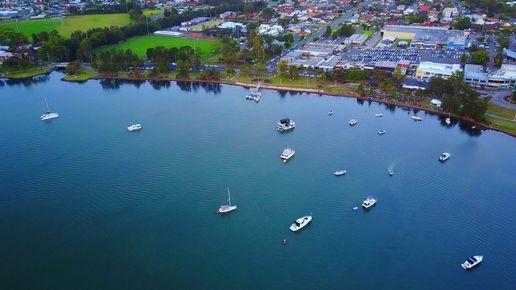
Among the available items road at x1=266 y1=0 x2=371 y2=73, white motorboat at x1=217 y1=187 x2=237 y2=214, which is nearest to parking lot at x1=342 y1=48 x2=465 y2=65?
road at x1=266 y1=0 x2=371 y2=73

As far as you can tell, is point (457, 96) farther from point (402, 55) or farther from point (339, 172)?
point (402, 55)

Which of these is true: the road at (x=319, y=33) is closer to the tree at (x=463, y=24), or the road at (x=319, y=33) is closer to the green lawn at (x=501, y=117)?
the tree at (x=463, y=24)

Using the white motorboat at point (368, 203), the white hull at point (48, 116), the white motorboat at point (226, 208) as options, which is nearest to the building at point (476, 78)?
the white motorboat at point (368, 203)

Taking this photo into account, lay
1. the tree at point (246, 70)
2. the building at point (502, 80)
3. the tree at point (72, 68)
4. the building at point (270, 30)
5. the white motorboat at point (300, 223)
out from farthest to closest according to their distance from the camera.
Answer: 1. the building at point (270, 30)
2. the tree at point (72, 68)
3. the tree at point (246, 70)
4. the building at point (502, 80)
5. the white motorboat at point (300, 223)

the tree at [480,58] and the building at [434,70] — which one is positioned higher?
the tree at [480,58]

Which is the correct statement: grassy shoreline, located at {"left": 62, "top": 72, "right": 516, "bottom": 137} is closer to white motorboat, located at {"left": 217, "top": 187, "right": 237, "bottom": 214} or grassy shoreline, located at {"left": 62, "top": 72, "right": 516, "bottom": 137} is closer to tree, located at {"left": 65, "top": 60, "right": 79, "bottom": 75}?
tree, located at {"left": 65, "top": 60, "right": 79, "bottom": 75}

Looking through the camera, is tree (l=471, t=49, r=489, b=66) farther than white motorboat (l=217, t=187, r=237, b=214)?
Yes
